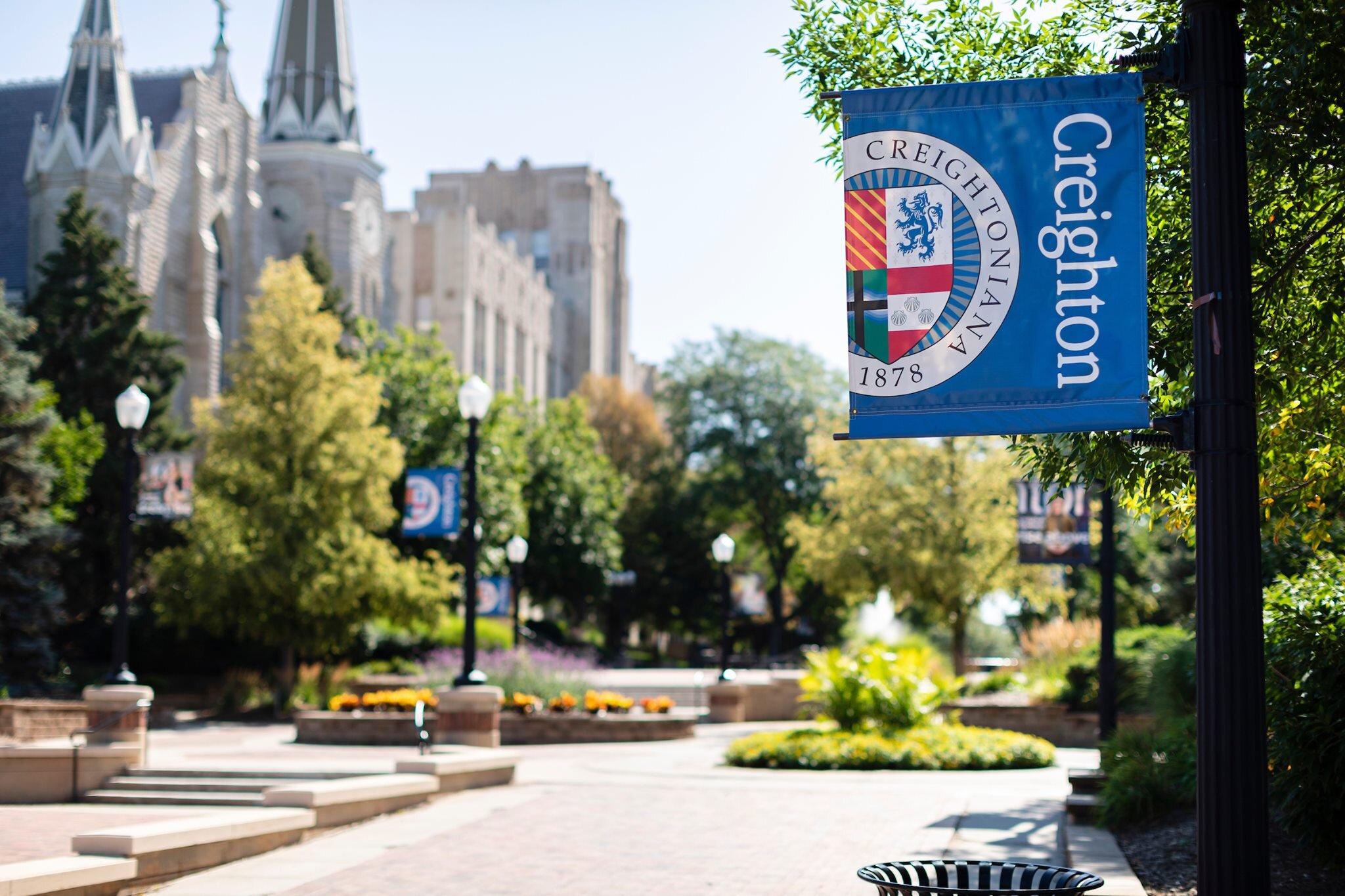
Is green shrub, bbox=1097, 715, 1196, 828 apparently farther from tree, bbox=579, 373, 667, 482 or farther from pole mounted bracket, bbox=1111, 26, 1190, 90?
tree, bbox=579, 373, 667, 482

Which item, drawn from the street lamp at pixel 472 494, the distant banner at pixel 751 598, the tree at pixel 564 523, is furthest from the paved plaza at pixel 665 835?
the tree at pixel 564 523

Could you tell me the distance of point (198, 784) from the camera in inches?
578

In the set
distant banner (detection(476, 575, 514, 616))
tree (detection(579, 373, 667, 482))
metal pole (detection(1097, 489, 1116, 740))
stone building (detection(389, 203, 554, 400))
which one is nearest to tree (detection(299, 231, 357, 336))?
distant banner (detection(476, 575, 514, 616))

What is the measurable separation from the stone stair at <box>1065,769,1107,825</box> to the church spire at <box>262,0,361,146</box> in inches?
1955

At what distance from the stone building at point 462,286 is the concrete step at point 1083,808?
5637 cm

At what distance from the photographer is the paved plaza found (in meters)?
9.19

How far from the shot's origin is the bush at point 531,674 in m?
24.0

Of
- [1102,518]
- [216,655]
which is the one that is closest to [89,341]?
[216,655]

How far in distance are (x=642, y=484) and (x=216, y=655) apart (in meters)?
30.4

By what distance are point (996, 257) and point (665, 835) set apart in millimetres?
7590

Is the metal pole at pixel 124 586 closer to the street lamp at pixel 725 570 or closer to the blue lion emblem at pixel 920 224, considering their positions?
the street lamp at pixel 725 570

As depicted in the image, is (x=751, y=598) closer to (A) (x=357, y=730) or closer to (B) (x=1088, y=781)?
(A) (x=357, y=730)

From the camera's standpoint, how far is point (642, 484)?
210ft

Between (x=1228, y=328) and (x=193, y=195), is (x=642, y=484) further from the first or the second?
(x=1228, y=328)
